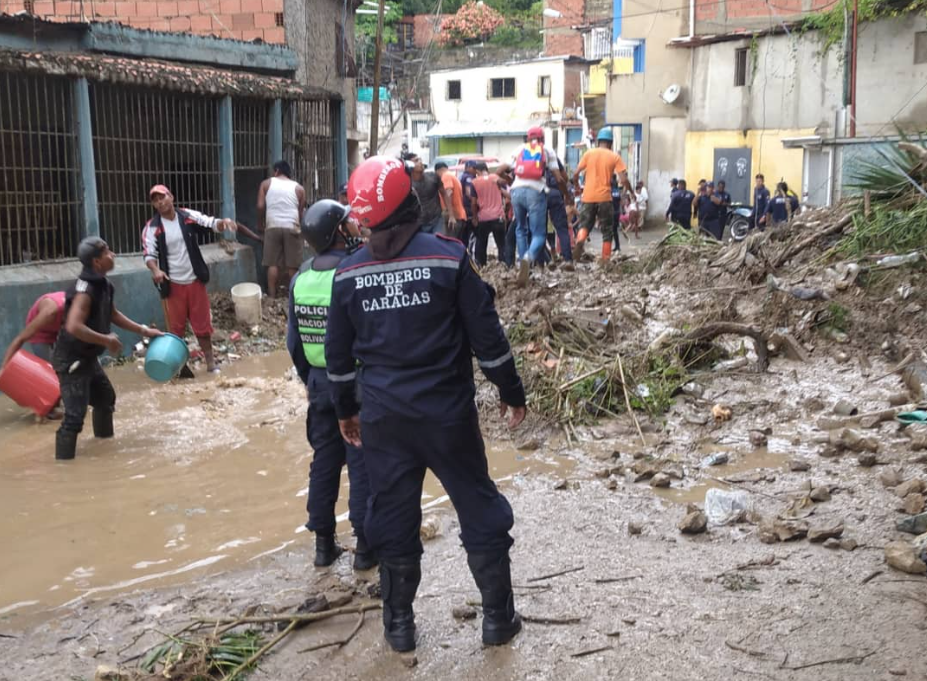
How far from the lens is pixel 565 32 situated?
44.2 m

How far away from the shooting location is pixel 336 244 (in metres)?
4.20

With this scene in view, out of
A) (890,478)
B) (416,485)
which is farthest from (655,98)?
(416,485)

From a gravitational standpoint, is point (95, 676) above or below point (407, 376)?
below

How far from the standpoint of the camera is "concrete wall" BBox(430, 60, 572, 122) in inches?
1581

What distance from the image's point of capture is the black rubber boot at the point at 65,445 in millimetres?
6234

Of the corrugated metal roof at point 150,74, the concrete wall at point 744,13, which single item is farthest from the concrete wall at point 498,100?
the corrugated metal roof at point 150,74

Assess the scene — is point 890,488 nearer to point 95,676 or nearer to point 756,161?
point 95,676

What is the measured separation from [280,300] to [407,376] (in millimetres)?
8110

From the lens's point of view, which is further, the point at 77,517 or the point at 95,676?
the point at 77,517

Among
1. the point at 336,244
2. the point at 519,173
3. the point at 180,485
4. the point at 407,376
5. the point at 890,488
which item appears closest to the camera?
the point at 407,376

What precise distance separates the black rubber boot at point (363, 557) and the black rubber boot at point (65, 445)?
2.79m

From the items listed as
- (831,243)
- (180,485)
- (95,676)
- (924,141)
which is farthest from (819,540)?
(924,141)

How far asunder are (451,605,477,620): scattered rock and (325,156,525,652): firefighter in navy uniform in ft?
0.78

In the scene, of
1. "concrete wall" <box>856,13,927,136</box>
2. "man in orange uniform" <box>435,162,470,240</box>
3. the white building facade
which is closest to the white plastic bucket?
"man in orange uniform" <box>435,162,470,240</box>
